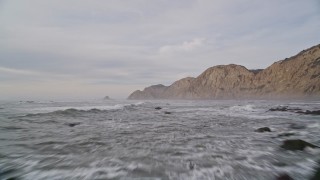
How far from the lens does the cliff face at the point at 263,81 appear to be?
85.2 meters

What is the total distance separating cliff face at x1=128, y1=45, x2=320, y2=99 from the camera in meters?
85.2

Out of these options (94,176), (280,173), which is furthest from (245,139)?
(94,176)

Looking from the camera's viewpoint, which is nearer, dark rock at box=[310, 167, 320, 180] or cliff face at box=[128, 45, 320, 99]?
dark rock at box=[310, 167, 320, 180]

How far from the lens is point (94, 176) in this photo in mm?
4859

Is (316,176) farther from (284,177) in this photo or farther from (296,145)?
(296,145)

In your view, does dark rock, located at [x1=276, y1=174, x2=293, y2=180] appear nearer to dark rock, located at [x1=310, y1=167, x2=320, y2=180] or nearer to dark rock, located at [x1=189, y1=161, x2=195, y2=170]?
dark rock, located at [x1=310, y1=167, x2=320, y2=180]

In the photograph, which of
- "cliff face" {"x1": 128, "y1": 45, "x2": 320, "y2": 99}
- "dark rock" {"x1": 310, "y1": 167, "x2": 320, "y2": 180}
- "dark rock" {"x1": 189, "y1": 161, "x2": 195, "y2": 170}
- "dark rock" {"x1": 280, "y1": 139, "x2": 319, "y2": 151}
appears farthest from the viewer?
"cliff face" {"x1": 128, "y1": 45, "x2": 320, "y2": 99}

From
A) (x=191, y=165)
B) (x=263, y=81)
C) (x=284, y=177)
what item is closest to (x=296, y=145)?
(x=284, y=177)

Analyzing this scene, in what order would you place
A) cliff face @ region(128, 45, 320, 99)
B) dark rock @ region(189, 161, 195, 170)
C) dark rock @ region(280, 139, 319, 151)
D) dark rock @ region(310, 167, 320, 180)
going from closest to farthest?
dark rock @ region(310, 167, 320, 180) → dark rock @ region(189, 161, 195, 170) → dark rock @ region(280, 139, 319, 151) → cliff face @ region(128, 45, 320, 99)

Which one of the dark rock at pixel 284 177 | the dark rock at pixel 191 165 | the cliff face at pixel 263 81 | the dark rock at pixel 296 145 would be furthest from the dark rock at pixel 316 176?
the cliff face at pixel 263 81

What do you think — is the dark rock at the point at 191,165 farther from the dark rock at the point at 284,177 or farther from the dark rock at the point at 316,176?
the dark rock at the point at 316,176

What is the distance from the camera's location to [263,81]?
10500 cm

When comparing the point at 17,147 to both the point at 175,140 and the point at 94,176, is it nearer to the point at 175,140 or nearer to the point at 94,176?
the point at 94,176

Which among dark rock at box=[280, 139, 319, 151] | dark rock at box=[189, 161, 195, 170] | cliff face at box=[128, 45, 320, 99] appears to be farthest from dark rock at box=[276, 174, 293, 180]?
cliff face at box=[128, 45, 320, 99]
